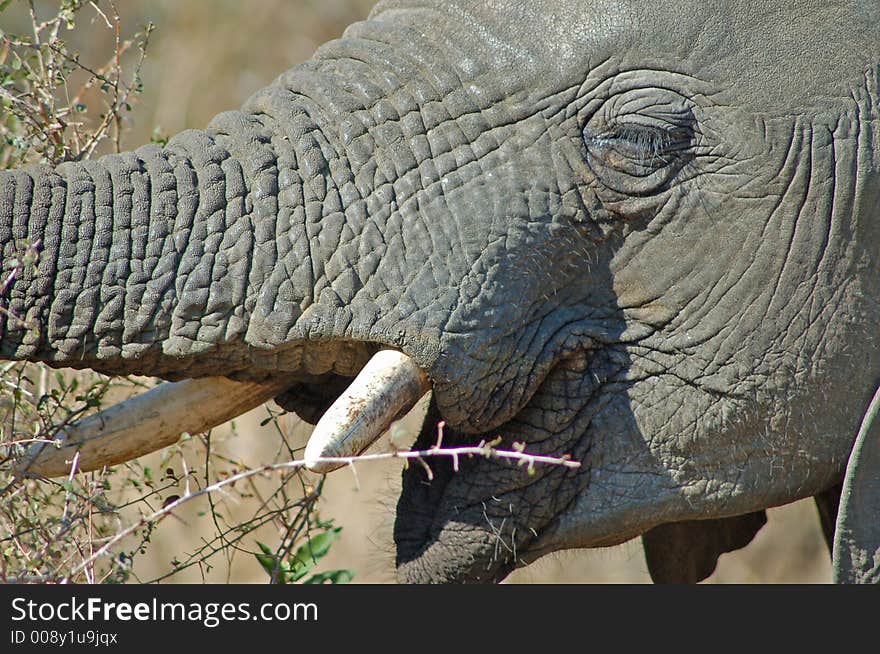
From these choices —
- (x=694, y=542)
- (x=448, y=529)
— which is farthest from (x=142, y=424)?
(x=694, y=542)

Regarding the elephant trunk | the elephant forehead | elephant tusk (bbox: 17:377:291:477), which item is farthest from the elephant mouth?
the elephant forehead

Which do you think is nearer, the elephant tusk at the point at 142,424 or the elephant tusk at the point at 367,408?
the elephant tusk at the point at 367,408

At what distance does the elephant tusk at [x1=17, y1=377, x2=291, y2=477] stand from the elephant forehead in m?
0.98

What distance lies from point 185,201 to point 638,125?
1.08 m

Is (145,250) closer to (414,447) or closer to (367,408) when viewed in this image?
(367,408)

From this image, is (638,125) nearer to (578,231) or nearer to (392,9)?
(578,231)

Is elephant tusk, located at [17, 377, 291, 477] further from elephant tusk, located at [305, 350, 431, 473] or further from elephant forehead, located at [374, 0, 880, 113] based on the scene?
elephant forehead, located at [374, 0, 880, 113]

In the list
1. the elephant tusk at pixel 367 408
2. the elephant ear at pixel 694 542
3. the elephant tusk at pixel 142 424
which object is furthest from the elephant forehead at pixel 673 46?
the elephant ear at pixel 694 542

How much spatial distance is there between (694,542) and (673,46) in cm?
170

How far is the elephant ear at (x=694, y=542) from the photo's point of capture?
4.18 metres

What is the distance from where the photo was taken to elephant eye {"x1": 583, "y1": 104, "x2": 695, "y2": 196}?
3.19 m

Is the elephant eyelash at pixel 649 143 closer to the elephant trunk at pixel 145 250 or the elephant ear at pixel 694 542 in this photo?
the elephant trunk at pixel 145 250

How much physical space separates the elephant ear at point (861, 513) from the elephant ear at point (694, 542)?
0.78 metres
